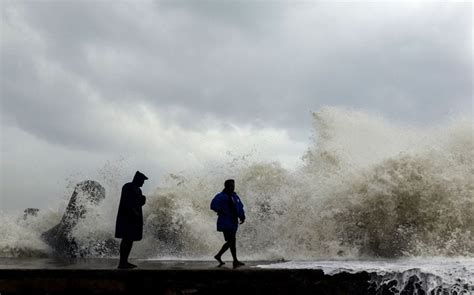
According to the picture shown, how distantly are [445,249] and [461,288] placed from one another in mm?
3710

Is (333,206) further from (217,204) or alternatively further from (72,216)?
(72,216)

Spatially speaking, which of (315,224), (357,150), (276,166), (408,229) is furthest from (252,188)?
(408,229)

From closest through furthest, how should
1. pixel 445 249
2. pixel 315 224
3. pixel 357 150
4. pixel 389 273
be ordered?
pixel 389 273
pixel 445 249
pixel 315 224
pixel 357 150

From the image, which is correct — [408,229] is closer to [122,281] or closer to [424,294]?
[424,294]

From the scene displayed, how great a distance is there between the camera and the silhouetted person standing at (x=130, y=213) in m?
6.12

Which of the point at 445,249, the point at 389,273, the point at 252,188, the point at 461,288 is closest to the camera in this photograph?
the point at 461,288

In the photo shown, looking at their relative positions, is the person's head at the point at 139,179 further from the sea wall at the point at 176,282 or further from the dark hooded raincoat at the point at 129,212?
the sea wall at the point at 176,282

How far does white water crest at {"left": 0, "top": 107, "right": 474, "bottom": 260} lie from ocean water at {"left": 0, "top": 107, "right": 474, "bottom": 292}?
23 millimetres

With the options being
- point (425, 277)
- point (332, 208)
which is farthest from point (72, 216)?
point (425, 277)

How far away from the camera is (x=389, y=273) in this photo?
5672mm

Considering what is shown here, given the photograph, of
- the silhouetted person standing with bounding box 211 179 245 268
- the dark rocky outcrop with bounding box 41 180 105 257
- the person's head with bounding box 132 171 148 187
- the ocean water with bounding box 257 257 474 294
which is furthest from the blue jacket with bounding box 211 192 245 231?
the dark rocky outcrop with bounding box 41 180 105 257

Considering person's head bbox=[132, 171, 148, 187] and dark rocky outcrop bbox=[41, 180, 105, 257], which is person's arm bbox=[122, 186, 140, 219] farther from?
dark rocky outcrop bbox=[41, 180, 105, 257]

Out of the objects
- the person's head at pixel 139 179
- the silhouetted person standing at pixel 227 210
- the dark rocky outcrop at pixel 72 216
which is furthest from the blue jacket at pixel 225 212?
the dark rocky outcrop at pixel 72 216

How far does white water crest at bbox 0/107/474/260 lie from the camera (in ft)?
31.0
